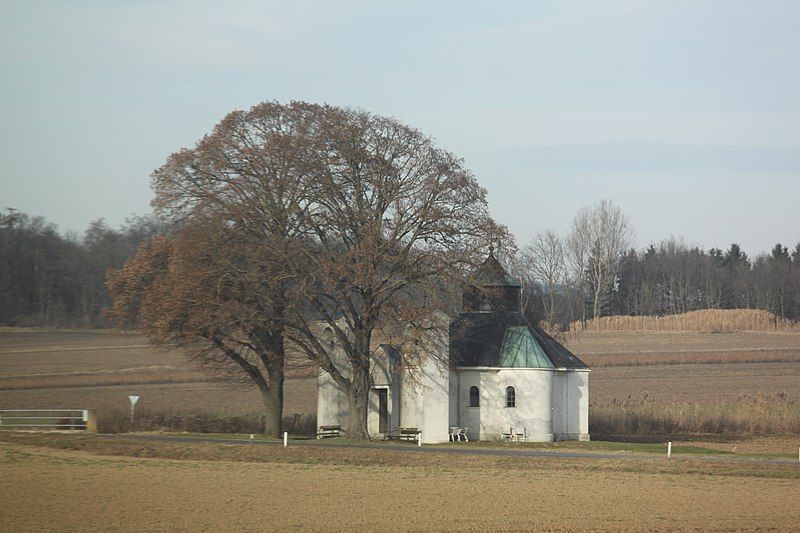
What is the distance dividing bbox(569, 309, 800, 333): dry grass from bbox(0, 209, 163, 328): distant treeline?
44.5 m

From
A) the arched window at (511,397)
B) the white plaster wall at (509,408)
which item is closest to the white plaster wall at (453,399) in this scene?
the white plaster wall at (509,408)

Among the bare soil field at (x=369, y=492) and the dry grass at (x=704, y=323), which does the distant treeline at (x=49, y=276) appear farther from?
the bare soil field at (x=369, y=492)

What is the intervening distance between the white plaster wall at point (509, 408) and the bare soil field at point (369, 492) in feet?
38.0

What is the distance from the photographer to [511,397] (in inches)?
2021

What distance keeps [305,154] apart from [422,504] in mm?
21407

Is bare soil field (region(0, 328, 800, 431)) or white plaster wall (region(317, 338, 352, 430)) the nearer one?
white plaster wall (region(317, 338, 352, 430))

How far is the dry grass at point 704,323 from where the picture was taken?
103938mm

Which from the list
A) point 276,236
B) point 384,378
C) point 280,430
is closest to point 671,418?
point 384,378

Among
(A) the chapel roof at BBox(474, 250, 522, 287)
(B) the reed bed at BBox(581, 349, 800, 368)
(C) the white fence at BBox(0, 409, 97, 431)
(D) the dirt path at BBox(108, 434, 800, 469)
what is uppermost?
(A) the chapel roof at BBox(474, 250, 522, 287)

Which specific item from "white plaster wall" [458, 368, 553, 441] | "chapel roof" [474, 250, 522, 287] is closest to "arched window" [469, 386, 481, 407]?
"white plaster wall" [458, 368, 553, 441]

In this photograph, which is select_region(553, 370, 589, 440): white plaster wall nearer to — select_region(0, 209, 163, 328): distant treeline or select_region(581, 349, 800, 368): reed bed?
select_region(581, 349, 800, 368): reed bed

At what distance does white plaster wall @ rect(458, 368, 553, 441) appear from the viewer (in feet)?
166

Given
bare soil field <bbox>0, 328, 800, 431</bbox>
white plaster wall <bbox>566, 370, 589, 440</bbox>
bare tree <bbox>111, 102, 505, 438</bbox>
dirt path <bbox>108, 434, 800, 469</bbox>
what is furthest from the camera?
bare soil field <bbox>0, 328, 800, 431</bbox>

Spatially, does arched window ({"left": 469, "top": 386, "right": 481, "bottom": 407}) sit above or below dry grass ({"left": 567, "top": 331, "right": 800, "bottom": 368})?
below
